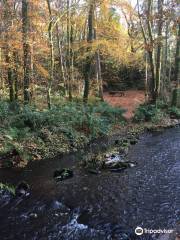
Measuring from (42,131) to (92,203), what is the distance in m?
5.74

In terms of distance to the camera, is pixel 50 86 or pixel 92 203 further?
pixel 50 86

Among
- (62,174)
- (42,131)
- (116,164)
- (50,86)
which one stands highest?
(50,86)

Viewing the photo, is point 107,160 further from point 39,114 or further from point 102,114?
point 102,114

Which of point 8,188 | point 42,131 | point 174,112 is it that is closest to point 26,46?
point 42,131

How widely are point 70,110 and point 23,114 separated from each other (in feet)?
9.83

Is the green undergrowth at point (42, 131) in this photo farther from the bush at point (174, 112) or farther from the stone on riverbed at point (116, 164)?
the bush at point (174, 112)

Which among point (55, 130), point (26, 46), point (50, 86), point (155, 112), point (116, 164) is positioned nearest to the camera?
point (116, 164)

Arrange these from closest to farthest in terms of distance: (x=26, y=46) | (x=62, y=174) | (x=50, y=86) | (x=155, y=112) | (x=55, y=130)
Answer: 1. (x=62, y=174)
2. (x=55, y=130)
3. (x=26, y=46)
4. (x=50, y=86)
5. (x=155, y=112)

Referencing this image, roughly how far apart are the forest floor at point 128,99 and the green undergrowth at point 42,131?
22.1 feet

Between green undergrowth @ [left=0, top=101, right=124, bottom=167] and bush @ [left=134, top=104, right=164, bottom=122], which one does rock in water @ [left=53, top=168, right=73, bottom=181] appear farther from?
bush @ [left=134, top=104, right=164, bottom=122]

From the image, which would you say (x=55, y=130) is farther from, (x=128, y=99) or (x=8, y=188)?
(x=128, y=99)

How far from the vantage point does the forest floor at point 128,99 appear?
24.5 m

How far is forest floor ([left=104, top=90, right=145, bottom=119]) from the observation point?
24484 millimetres

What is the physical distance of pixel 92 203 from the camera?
7773 mm
